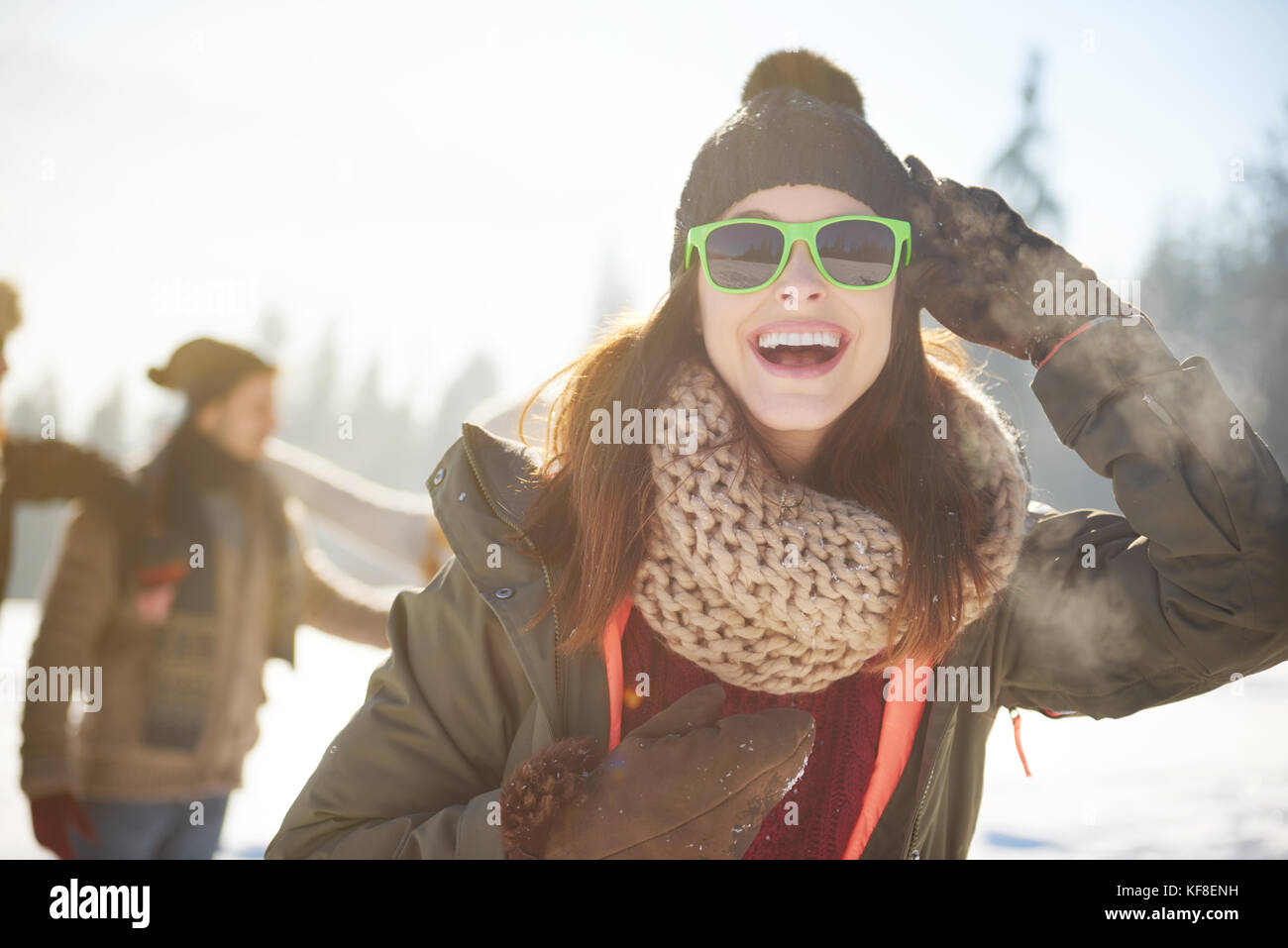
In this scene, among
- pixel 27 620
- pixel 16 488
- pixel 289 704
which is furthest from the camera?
pixel 27 620

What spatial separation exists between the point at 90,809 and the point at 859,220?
3186mm

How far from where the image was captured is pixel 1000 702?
196 centimetres

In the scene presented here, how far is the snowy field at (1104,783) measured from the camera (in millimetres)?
4141

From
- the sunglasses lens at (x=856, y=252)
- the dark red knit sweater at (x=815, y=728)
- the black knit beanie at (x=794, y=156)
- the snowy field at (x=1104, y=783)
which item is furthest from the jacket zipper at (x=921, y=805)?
the snowy field at (x=1104, y=783)

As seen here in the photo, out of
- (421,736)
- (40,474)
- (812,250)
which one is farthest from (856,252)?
(40,474)

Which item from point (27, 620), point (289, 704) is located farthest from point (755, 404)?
point (27, 620)

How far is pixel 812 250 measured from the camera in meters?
1.84

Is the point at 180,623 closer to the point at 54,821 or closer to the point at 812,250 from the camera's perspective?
the point at 54,821

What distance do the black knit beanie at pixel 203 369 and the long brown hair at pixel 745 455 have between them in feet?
7.23

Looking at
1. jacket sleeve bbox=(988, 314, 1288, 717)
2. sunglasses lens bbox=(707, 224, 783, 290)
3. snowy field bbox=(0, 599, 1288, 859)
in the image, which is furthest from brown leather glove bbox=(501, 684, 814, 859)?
snowy field bbox=(0, 599, 1288, 859)

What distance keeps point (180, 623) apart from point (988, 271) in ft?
10.1

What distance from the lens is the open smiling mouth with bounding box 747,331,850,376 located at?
6.04 feet

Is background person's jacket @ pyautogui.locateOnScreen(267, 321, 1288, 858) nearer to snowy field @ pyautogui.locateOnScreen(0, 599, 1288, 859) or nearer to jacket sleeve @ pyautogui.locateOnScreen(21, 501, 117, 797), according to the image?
jacket sleeve @ pyautogui.locateOnScreen(21, 501, 117, 797)
